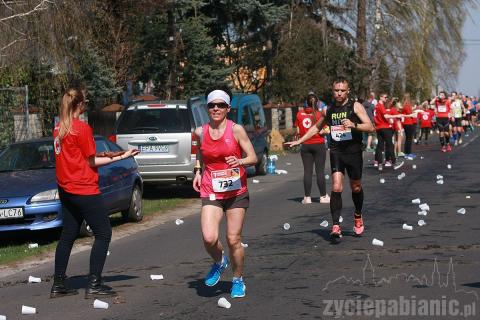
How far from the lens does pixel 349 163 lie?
459 inches

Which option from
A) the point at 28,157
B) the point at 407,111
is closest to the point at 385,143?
the point at 407,111

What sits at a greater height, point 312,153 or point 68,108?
point 68,108

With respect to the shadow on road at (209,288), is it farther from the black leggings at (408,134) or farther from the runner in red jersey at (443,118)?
the runner in red jersey at (443,118)

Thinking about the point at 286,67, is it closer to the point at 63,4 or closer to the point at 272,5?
the point at 272,5

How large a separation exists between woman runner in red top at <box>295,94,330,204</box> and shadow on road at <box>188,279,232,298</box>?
7.26 m

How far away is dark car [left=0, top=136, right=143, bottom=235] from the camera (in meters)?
12.5

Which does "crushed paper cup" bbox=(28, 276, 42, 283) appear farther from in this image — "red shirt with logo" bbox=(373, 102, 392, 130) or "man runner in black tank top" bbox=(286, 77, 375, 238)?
"red shirt with logo" bbox=(373, 102, 392, 130)

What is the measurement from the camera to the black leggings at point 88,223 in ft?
28.8

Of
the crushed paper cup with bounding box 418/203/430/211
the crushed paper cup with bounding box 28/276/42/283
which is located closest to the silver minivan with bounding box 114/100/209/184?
the crushed paper cup with bounding box 418/203/430/211

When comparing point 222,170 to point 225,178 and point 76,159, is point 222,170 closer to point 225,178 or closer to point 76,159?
point 225,178

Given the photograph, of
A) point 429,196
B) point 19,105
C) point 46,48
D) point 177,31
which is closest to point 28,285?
point 429,196

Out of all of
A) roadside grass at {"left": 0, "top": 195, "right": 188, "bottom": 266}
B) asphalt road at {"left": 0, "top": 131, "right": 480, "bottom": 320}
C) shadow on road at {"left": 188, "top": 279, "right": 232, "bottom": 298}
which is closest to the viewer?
asphalt road at {"left": 0, "top": 131, "right": 480, "bottom": 320}

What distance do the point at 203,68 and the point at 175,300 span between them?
25.5 metres

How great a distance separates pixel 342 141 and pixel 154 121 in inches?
272
